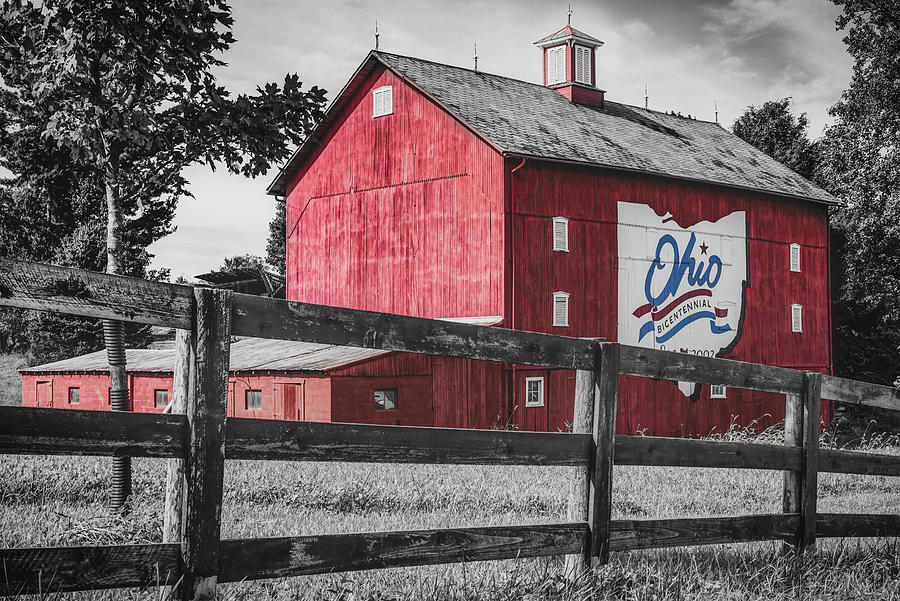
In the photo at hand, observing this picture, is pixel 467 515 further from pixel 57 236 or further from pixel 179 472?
pixel 57 236

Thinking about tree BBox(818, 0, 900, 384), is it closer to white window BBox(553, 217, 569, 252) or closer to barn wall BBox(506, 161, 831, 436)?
barn wall BBox(506, 161, 831, 436)

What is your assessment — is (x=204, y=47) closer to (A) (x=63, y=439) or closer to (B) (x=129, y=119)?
(B) (x=129, y=119)

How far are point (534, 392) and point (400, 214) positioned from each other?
5215 millimetres

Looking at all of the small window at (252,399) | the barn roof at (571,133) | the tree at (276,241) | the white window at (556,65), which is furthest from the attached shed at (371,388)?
the tree at (276,241)

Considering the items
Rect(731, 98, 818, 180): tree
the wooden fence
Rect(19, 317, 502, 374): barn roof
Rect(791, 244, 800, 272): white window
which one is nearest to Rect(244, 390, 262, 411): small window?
Rect(19, 317, 502, 374): barn roof

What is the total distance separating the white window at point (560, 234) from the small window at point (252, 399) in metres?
7.38

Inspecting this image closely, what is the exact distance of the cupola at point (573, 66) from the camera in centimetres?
2606

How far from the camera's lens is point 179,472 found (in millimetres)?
3426

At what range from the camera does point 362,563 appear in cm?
379

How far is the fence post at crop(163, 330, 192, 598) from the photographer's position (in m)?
3.41

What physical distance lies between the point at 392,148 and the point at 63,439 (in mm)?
19305

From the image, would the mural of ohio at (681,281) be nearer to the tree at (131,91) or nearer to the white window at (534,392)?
the white window at (534,392)

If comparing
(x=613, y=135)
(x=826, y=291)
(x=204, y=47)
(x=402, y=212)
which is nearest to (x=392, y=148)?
(x=402, y=212)

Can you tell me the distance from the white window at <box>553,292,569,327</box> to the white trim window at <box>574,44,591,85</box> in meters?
8.20
